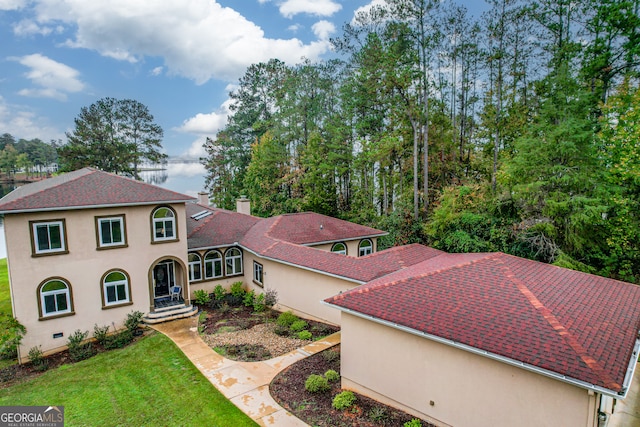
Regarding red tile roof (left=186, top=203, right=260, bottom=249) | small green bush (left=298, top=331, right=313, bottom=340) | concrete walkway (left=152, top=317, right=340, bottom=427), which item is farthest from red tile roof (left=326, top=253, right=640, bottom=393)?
red tile roof (left=186, top=203, right=260, bottom=249)

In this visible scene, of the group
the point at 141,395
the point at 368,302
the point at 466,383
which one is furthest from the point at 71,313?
the point at 466,383

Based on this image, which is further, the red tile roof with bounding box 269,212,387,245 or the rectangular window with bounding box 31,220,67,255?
the red tile roof with bounding box 269,212,387,245

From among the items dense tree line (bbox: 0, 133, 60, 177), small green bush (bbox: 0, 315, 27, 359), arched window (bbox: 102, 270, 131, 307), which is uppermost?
dense tree line (bbox: 0, 133, 60, 177)

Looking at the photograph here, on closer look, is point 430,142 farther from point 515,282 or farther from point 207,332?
point 207,332

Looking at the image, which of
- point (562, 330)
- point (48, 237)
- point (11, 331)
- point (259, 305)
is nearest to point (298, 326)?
point (259, 305)

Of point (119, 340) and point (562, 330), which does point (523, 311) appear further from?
point (119, 340)

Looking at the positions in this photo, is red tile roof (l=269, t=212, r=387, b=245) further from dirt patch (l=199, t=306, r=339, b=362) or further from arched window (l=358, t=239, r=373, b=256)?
dirt patch (l=199, t=306, r=339, b=362)
